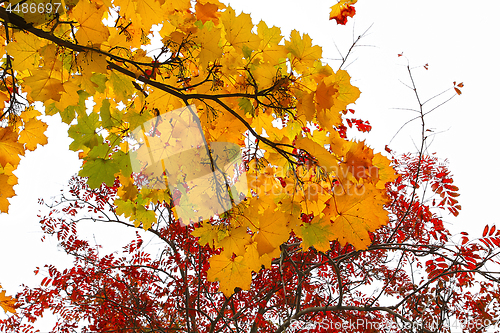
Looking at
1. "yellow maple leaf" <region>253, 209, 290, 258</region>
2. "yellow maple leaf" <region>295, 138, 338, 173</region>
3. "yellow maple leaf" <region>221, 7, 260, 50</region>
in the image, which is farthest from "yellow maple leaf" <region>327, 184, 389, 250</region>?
"yellow maple leaf" <region>221, 7, 260, 50</region>

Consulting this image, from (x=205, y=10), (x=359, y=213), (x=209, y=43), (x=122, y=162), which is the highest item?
(x=205, y=10)

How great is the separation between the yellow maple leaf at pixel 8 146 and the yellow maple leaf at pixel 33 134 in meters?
0.41

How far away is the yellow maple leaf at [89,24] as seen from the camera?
0.95 m

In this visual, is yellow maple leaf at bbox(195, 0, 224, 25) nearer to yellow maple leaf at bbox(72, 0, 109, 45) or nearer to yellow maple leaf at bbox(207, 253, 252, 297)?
yellow maple leaf at bbox(72, 0, 109, 45)

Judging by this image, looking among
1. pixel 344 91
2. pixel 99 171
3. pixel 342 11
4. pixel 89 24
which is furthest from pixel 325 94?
pixel 342 11

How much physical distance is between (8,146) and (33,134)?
0.45 meters

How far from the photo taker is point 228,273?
1303 millimetres

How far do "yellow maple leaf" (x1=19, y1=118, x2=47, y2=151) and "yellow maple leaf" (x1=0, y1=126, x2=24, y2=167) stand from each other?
407 mm

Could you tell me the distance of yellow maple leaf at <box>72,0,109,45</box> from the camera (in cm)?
95

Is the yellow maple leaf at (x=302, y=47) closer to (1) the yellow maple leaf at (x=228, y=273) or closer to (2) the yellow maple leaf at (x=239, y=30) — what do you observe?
(2) the yellow maple leaf at (x=239, y=30)

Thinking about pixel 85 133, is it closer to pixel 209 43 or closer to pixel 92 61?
pixel 92 61

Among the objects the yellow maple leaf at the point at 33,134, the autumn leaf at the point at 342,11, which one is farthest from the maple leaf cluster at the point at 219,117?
the autumn leaf at the point at 342,11

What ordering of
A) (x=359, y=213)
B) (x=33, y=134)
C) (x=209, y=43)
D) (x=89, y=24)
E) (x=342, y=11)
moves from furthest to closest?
1. (x=342, y=11)
2. (x=33, y=134)
3. (x=359, y=213)
4. (x=209, y=43)
5. (x=89, y=24)

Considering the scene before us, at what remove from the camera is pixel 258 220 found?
51.3 inches
